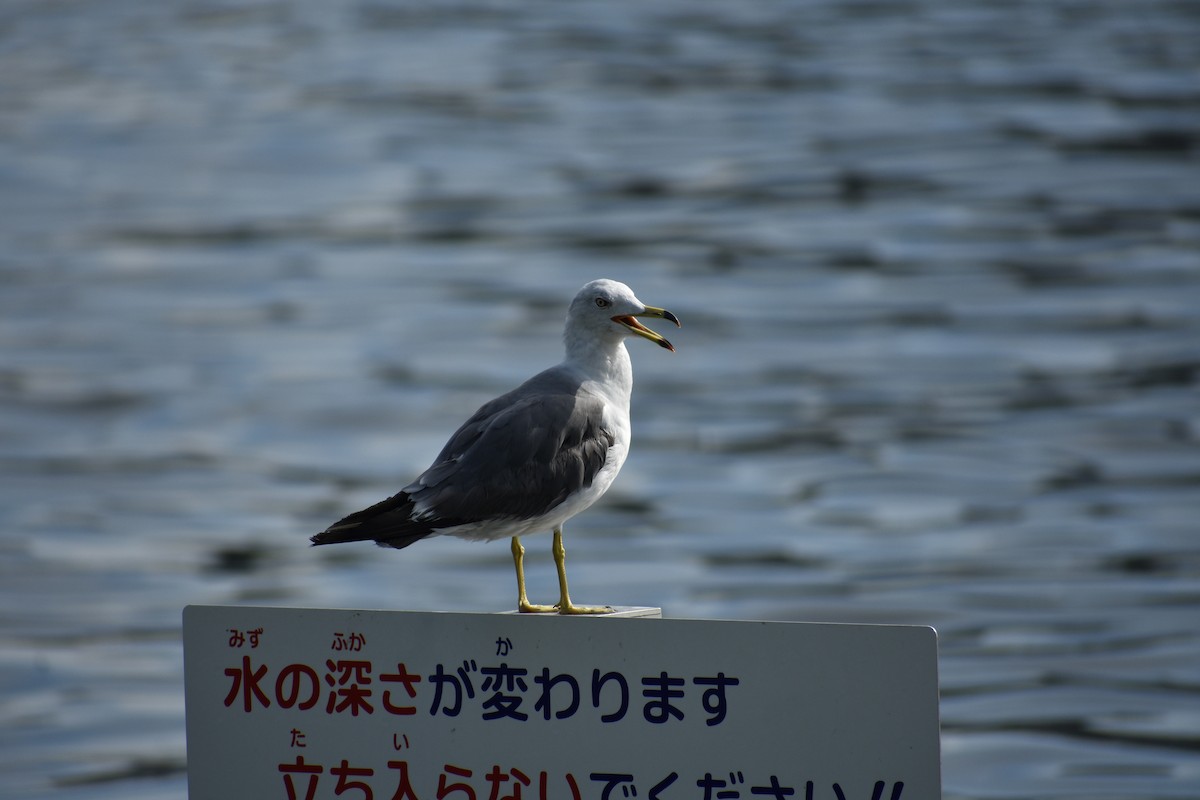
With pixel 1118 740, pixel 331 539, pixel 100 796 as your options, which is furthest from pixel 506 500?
pixel 1118 740

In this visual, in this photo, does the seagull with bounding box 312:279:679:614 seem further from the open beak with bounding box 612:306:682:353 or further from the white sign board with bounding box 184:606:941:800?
the white sign board with bounding box 184:606:941:800

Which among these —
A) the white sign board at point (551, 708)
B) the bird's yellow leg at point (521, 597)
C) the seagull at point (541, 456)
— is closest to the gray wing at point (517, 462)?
the seagull at point (541, 456)

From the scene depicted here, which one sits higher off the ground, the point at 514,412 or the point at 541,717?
the point at 514,412

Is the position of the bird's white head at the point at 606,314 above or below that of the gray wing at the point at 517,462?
above

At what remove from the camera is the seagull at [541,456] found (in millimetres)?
3051

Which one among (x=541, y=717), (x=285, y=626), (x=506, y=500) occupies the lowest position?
(x=541, y=717)

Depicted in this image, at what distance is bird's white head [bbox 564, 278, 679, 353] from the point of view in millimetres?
3264

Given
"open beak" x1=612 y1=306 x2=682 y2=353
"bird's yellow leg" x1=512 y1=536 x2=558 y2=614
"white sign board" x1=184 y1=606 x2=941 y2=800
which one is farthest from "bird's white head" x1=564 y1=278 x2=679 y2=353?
"white sign board" x1=184 y1=606 x2=941 y2=800

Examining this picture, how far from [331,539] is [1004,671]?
20.3 ft

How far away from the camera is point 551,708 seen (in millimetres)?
2697

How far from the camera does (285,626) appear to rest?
2814 mm

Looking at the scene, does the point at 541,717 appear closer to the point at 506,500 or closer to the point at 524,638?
the point at 524,638

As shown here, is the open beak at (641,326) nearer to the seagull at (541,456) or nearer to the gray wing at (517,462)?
the seagull at (541,456)

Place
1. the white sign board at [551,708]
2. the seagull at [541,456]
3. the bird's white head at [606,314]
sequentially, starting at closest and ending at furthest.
Result: the white sign board at [551,708] → the seagull at [541,456] → the bird's white head at [606,314]
